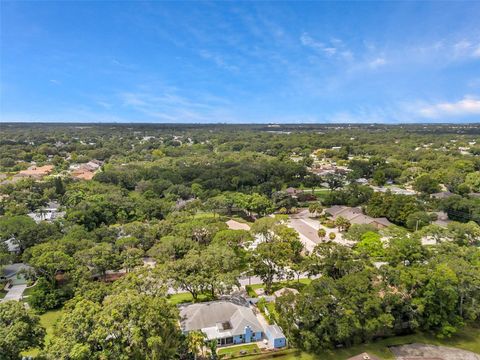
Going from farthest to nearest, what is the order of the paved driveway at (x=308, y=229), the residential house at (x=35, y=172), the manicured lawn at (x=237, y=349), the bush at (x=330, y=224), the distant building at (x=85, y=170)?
the distant building at (x=85, y=170) → the residential house at (x=35, y=172) → the bush at (x=330, y=224) → the paved driveway at (x=308, y=229) → the manicured lawn at (x=237, y=349)

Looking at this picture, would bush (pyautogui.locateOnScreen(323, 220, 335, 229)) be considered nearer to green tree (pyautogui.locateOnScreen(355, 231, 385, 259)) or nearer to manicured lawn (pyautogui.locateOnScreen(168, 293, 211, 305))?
green tree (pyautogui.locateOnScreen(355, 231, 385, 259))

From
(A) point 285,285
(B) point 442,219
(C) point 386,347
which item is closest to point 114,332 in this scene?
(A) point 285,285

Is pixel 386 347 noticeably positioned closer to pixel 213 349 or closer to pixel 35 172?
pixel 213 349

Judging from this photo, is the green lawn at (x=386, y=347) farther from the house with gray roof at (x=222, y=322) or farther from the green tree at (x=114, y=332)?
the green tree at (x=114, y=332)

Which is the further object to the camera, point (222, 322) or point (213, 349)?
point (222, 322)

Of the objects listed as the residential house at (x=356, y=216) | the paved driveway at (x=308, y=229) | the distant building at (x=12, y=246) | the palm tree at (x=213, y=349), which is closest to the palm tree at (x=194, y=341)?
the palm tree at (x=213, y=349)

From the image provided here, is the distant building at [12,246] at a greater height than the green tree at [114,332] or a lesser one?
lesser
